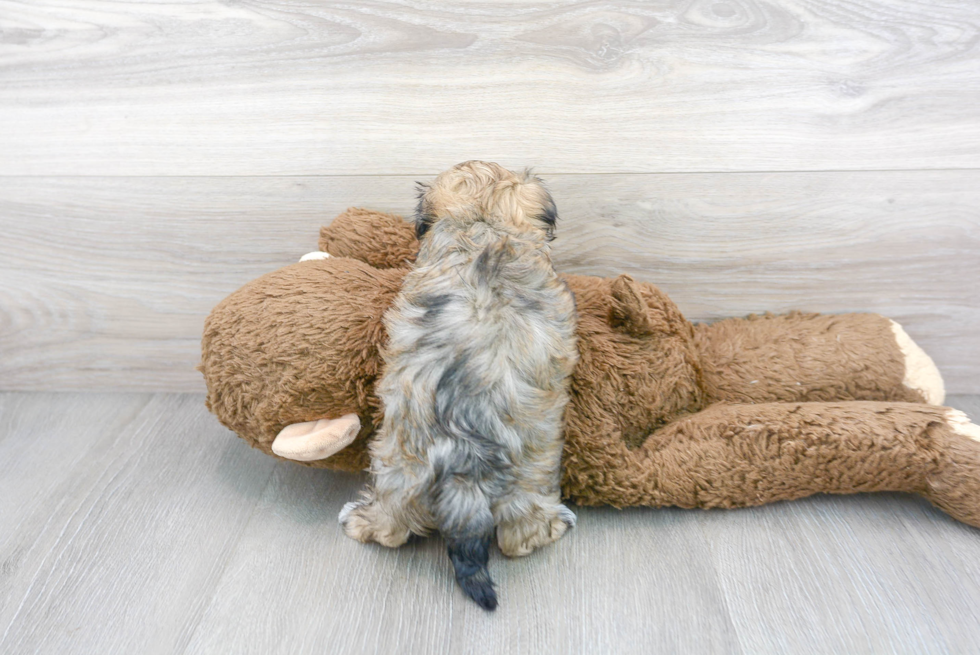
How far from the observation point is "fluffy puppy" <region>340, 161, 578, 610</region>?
94 cm

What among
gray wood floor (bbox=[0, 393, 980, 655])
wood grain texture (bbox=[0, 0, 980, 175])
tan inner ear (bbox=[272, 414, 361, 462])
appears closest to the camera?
gray wood floor (bbox=[0, 393, 980, 655])

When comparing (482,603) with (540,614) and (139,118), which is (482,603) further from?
(139,118)

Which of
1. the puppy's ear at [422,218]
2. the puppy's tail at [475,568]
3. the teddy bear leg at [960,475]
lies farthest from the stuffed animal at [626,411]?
the puppy's tail at [475,568]

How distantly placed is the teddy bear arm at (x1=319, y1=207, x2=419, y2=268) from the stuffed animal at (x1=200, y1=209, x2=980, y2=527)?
0.04 meters

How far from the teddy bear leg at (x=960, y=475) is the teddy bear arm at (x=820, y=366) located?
0.14m

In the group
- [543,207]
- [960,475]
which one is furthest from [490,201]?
[960,475]

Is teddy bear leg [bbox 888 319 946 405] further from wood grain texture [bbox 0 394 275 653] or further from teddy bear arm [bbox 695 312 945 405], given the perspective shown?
wood grain texture [bbox 0 394 275 653]

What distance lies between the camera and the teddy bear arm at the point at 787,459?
1.07m

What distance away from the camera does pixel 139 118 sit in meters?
1.29

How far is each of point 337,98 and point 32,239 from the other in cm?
73

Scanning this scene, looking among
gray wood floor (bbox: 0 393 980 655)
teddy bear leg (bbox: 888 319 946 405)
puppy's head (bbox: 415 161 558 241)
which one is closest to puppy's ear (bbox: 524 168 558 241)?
puppy's head (bbox: 415 161 558 241)

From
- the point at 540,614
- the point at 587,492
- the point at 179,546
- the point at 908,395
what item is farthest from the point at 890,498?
the point at 179,546

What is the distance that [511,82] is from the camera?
121 cm

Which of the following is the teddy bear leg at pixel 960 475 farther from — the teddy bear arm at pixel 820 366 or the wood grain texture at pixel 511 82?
the wood grain texture at pixel 511 82
